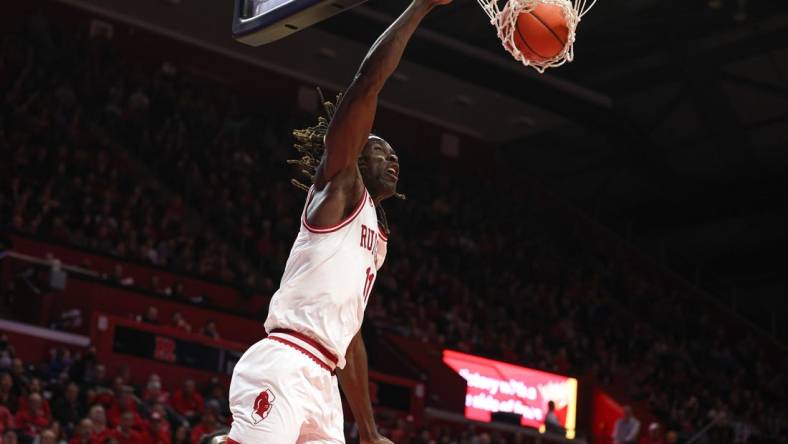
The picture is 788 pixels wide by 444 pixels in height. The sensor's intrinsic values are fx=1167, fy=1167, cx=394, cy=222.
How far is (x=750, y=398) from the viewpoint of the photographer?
2214 cm

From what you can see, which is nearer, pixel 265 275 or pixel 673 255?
pixel 265 275

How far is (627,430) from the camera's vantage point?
53.6ft

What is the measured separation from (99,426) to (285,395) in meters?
7.63

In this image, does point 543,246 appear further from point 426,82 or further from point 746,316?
point 746,316

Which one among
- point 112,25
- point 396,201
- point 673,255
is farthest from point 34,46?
point 673,255

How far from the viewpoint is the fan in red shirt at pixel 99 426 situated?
11.5m

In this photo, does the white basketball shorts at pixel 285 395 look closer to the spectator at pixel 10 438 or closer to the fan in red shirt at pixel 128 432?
the spectator at pixel 10 438

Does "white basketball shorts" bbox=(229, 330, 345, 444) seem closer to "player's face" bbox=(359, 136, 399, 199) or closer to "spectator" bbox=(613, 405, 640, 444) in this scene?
"player's face" bbox=(359, 136, 399, 199)

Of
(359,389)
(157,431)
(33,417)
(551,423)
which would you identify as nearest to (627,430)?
(551,423)

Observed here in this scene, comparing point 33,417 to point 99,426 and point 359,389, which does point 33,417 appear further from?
point 359,389

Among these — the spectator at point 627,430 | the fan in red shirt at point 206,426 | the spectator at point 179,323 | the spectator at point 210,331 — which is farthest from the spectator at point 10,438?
the spectator at point 627,430

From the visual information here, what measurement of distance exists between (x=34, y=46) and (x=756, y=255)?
17.6 meters

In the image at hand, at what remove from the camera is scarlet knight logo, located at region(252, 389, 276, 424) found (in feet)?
14.5

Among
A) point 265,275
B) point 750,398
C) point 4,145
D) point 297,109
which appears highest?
point 297,109
